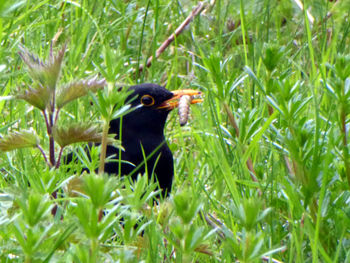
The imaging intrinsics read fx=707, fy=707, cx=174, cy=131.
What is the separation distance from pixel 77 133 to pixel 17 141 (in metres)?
0.19

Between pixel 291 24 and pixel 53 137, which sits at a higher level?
pixel 291 24

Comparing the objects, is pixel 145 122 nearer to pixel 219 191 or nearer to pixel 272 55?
pixel 219 191

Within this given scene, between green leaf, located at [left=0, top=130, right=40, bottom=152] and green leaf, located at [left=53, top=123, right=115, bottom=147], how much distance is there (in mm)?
103

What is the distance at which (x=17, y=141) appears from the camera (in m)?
1.94

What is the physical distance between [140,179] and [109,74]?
0.25m

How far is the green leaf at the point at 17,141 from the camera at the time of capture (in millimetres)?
1920

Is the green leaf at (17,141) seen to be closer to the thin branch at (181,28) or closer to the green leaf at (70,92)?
the green leaf at (70,92)

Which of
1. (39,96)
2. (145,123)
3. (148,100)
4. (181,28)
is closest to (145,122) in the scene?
(145,123)

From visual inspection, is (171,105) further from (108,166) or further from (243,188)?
(243,188)

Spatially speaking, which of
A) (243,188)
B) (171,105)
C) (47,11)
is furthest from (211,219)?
(47,11)

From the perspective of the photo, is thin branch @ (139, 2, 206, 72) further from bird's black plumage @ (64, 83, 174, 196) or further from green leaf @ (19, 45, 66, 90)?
green leaf @ (19, 45, 66, 90)

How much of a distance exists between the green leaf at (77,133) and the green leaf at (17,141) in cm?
10

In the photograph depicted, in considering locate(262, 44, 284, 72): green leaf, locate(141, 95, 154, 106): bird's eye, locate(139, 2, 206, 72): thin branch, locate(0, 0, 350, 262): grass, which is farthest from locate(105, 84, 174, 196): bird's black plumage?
locate(262, 44, 284, 72): green leaf

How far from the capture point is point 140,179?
1.63m
